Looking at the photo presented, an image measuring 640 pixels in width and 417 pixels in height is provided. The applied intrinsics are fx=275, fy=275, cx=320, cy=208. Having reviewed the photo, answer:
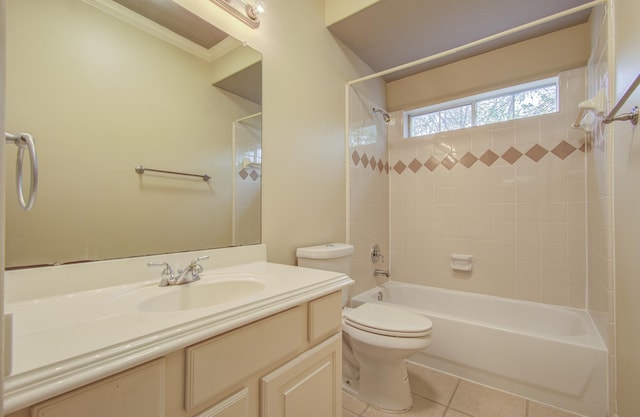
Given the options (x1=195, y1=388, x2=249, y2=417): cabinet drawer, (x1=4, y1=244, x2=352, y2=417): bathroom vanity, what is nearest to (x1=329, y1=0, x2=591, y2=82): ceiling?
(x1=4, y1=244, x2=352, y2=417): bathroom vanity

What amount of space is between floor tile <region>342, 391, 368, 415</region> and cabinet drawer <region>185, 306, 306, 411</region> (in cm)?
96

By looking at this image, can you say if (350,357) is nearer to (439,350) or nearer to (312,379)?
(439,350)

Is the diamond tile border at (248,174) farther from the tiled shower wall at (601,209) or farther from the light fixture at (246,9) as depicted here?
the tiled shower wall at (601,209)

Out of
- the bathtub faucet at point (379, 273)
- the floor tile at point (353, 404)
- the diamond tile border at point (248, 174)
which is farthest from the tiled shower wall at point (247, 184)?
the bathtub faucet at point (379, 273)

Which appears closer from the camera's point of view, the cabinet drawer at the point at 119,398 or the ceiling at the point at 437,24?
the cabinet drawer at the point at 119,398

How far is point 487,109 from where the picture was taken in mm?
2301

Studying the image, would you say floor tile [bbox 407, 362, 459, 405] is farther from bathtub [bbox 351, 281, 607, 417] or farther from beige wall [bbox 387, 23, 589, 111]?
beige wall [bbox 387, 23, 589, 111]

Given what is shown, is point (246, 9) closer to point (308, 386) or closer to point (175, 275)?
point (175, 275)

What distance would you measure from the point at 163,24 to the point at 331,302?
1.26 metres

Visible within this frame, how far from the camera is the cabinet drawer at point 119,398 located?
43 cm

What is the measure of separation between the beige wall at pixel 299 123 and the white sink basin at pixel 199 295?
0.43 metres

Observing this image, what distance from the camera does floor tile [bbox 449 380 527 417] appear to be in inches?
57.4

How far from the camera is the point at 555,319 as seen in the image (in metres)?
1.90

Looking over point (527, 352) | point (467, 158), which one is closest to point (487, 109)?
point (467, 158)
